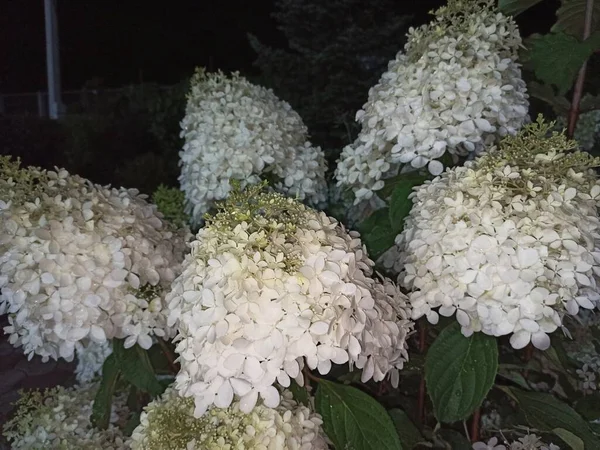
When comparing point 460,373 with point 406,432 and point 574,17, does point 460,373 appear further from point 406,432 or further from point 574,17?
point 574,17

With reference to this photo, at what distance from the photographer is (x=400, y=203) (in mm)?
830

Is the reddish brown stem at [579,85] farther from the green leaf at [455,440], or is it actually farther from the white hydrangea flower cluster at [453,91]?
the green leaf at [455,440]

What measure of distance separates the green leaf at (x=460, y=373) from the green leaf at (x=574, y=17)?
1.81 feet

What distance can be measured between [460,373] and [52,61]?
1565 mm

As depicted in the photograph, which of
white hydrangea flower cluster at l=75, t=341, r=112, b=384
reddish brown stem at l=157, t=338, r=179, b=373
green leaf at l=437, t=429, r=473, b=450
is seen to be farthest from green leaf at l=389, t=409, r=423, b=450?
white hydrangea flower cluster at l=75, t=341, r=112, b=384

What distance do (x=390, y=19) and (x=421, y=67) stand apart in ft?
8.19

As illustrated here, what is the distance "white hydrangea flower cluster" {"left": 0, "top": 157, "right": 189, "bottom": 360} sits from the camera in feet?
2.21

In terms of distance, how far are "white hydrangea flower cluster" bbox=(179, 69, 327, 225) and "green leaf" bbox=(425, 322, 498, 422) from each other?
42 centimetres

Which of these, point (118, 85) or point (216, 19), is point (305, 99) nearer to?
point (216, 19)

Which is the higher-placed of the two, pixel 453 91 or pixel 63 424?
pixel 453 91

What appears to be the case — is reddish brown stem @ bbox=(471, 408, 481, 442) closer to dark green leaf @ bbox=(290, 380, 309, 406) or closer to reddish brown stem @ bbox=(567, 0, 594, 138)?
dark green leaf @ bbox=(290, 380, 309, 406)

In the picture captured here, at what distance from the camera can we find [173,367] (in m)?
0.90

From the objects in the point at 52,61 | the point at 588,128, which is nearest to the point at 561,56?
the point at 588,128

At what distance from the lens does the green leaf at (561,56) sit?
0.85 meters
